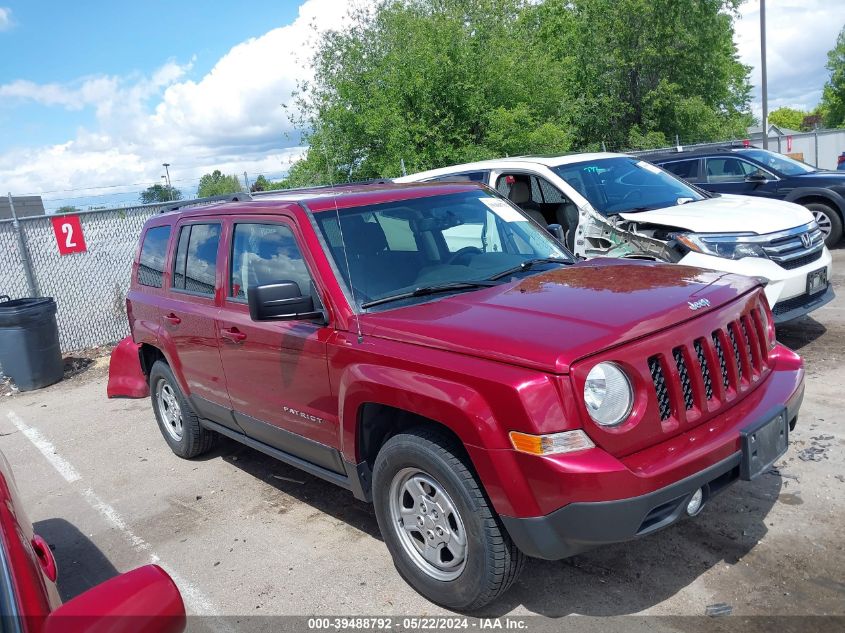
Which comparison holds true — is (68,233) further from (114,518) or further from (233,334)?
(233,334)

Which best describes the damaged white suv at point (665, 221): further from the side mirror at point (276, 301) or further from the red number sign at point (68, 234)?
the red number sign at point (68, 234)

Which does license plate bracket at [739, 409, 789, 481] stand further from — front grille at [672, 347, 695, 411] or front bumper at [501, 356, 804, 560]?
front grille at [672, 347, 695, 411]

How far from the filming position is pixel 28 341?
906 cm

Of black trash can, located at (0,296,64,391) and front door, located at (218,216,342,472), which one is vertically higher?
front door, located at (218,216,342,472)

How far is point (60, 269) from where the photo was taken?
10.8m

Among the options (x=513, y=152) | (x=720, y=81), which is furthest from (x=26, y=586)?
(x=720, y=81)

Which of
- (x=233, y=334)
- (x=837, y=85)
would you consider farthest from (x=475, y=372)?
(x=837, y=85)

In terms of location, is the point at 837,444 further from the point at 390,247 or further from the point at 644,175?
the point at 644,175

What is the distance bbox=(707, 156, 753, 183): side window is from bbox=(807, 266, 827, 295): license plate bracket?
5285 mm

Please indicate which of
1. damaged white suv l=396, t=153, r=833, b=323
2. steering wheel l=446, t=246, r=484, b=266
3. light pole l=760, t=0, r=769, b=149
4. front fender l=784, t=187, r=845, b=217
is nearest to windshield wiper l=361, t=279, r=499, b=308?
steering wheel l=446, t=246, r=484, b=266

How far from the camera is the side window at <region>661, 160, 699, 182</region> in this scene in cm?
1180

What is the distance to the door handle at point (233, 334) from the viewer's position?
4.50 m

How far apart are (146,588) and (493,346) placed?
65.0 inches

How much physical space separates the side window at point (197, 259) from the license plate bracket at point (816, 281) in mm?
5168
